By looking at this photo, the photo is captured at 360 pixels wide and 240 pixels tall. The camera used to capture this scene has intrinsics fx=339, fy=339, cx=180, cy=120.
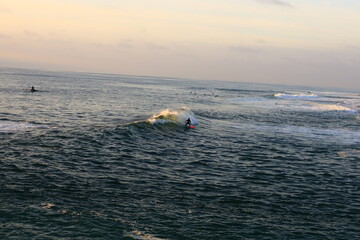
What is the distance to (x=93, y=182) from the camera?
17562 mm

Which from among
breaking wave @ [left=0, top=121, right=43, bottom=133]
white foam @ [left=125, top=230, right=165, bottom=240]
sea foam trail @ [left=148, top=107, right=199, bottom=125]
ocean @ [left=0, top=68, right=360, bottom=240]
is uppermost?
sea foam trail @ [left=148, top=107, right=199, bottom=125]

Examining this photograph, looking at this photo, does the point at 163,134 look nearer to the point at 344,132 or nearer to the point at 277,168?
the point at 277,168

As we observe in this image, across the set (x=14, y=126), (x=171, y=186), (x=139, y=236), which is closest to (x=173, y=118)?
(x=14, y=126)

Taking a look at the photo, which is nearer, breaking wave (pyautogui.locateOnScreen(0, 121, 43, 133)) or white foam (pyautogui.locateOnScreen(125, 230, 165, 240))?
white foam (pyautogui.locateOnScreen(125, 230, 165, 240))

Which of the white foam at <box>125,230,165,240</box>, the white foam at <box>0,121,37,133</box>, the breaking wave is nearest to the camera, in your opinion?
the white foam at <box>125,230,165,240</box>

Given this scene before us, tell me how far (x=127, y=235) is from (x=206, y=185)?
7028 mm

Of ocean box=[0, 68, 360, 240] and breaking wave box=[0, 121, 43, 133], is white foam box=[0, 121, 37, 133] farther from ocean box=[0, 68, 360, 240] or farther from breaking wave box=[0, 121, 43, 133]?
ocean box=[0, 68, 360, 240]

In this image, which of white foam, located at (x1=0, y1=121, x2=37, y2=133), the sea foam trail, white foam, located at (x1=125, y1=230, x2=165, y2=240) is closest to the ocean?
white foam, located at (x1=125, y1=230, x2=165, y2=240)

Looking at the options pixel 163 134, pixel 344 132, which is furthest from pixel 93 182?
pixel 344 132

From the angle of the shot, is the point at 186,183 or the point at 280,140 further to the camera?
the point at 280,140

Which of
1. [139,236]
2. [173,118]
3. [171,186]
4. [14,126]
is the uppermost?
[173,118]

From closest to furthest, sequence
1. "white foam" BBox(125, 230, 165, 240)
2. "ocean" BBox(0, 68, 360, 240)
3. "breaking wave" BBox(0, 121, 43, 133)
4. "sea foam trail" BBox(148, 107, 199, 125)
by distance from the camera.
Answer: "white foam" BBox(125, 230, 165, 240)
"ocean" BBox(0, 68, 360, 240)
"breaking wave" BBox(0, 121, 43, 133)
"sea foam trail" BBox(148, 107, 199, 125)

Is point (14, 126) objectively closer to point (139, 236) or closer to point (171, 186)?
point (171, 186)

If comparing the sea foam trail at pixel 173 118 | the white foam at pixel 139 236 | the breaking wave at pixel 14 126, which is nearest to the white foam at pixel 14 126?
the breaking wave at pixel 14 126
